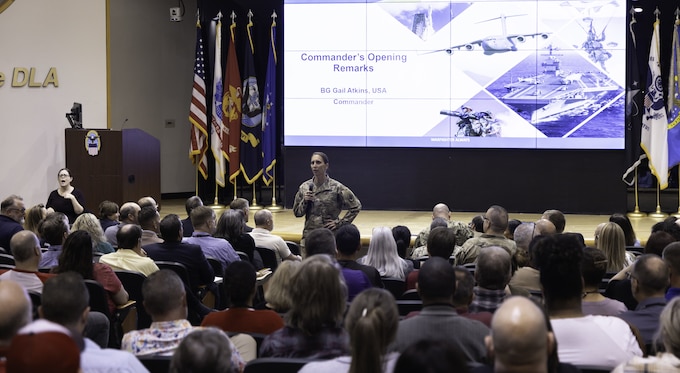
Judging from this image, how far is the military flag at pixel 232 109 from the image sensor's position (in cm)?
1239

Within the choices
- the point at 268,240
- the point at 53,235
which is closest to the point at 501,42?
the point at 268,240

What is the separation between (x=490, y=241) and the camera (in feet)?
19.0

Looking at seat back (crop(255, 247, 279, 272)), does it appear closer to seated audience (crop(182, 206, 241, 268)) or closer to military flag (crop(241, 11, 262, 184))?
seated audience (crop(182, 206, 241, 268))

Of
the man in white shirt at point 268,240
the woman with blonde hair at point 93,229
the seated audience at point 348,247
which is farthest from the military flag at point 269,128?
the seated audience at point 348,247

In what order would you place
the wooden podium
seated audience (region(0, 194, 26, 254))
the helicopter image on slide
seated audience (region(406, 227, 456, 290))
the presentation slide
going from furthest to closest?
the helicopter image on slide, the presentation slide, the wooden podium, seated audience (region(0, 194, 26, 254)), seated audience (region(406, 227, 456, 290))

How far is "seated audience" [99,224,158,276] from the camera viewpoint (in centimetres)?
527

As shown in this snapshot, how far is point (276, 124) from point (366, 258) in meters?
7.37

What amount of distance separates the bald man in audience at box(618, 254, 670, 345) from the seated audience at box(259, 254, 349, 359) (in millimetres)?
1354

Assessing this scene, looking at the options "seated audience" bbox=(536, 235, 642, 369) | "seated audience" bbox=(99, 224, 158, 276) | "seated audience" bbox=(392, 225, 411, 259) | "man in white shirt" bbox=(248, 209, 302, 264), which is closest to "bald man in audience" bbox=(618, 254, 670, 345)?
"seated audience" bbox=(536, 235, 642, 369)

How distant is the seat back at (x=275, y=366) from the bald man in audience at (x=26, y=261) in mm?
2026

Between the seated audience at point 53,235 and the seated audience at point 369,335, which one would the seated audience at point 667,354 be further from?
the seated audience at point 53,235

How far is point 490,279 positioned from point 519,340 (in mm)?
1683

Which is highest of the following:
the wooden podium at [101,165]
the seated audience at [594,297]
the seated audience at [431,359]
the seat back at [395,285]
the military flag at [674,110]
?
the military flag at [674,110]

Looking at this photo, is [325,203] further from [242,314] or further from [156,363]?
[156,363]
